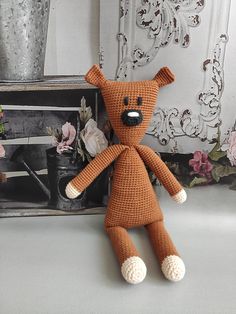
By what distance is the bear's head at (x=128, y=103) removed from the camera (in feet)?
1.79

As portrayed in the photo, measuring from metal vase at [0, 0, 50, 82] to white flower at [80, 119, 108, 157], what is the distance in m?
0.14

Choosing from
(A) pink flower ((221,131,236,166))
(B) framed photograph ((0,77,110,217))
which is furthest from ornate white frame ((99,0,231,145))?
(B) framed photograph ((0,77,110,217))

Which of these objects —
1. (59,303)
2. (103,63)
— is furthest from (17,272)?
(103,63)

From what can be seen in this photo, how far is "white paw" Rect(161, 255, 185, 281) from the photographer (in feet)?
1.52

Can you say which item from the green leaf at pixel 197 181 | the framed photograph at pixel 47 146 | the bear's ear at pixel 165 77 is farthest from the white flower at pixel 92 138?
the green leaf at pixel 197 181

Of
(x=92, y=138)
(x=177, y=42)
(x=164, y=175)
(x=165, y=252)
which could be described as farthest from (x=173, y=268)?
(x=177, y=42)

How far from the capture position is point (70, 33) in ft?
2.47

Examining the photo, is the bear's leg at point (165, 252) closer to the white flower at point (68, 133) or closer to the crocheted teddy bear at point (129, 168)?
the crocheted teddy bear at point (129, 168)

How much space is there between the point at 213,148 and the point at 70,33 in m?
0.38

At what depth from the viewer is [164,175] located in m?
0.57

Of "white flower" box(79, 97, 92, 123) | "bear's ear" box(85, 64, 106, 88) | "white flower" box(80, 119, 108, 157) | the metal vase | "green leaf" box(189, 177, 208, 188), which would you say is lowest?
"green leaf" box(189, 177, 208, 188)

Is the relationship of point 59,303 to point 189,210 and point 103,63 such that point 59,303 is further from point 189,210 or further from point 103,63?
point 103,63

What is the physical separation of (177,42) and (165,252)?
407 mm

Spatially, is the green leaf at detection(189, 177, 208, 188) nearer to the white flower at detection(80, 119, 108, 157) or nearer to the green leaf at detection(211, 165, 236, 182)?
the green leaf at detection(211, 165, 236, 182)
